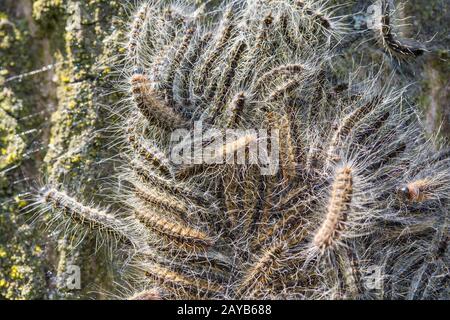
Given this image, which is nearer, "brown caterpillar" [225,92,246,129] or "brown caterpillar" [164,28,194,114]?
"brown caterpillar" [225,92,246,129]

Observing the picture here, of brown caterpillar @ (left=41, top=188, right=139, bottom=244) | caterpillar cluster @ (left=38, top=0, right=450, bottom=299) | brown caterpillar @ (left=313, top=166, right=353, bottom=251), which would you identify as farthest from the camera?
brown caterpillar @ (left=41, top=188, right=139, bottom=244)

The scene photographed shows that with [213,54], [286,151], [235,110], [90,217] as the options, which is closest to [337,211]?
[286,151]

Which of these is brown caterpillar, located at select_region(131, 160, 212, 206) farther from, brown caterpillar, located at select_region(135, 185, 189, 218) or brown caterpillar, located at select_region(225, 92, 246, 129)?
brown caterpillar, located at select_region(225, 92, 246, 129)

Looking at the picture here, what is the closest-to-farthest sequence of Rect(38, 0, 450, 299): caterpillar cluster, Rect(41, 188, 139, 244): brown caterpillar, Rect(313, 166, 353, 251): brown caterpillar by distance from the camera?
Rect(313, 166, 353, 251): brown caterpillar, Rect(38, 0, 450, 299): caterpillar cluster, Rect(41, 188, 139, 244): brown caterpillar

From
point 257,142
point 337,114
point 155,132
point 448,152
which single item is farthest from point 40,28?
point 448,152

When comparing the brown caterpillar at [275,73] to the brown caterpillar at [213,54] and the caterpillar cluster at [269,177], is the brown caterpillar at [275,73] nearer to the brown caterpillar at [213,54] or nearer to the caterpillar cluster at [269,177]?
the caterpillar cluster at [269,177]

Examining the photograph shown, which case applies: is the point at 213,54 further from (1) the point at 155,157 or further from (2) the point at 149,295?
(2) the point at 149,295

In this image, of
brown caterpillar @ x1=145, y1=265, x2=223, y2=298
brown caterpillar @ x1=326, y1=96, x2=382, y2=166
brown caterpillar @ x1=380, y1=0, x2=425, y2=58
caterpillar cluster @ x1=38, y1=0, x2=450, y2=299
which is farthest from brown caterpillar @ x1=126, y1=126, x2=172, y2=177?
brown caterpillar @ x1=380, y1=0, x2=425, y2=58
